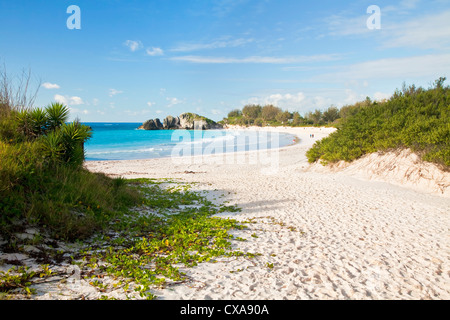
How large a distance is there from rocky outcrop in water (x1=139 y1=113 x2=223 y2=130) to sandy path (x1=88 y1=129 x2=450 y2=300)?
414ft

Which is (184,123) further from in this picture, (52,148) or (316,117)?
(52,148)

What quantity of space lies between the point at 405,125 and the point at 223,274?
1532cm

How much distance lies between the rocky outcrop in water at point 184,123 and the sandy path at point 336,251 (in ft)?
414

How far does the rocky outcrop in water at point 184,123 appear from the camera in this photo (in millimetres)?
138038

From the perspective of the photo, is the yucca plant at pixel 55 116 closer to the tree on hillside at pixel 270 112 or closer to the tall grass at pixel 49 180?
the tall grass at pixel 49 180

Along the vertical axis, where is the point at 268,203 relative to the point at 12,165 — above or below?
below

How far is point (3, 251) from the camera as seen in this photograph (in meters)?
4.98

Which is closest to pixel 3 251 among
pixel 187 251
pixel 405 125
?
pixel 187 251

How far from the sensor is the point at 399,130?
15727mm

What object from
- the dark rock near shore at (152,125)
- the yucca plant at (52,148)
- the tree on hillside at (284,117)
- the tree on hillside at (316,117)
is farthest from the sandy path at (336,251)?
the dark rock near shore at (152,125)

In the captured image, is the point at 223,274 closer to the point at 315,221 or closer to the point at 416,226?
the point at 315,221

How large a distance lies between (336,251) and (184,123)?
14409 centimetres

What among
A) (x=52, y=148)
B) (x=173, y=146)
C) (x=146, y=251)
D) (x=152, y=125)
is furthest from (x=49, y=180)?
(x=152, y=125)
